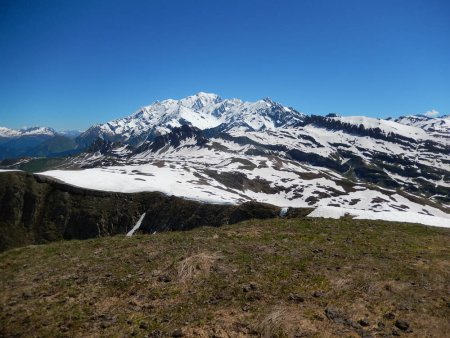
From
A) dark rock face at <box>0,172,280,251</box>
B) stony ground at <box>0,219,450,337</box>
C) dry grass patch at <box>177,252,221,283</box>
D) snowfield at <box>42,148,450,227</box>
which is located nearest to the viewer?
stony ground at <box>0,219,450,337</box>

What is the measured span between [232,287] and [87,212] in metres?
98.8

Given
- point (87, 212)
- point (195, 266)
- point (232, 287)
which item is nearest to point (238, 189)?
point (87, 212)

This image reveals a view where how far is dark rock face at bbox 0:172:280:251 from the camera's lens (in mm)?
93438

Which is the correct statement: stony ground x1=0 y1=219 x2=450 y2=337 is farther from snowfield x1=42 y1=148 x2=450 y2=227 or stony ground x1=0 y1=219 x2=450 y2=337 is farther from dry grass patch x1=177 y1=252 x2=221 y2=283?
snowfield x1=42 y1=148 x2=450 y2=227

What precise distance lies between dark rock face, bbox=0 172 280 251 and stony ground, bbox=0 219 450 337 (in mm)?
65638

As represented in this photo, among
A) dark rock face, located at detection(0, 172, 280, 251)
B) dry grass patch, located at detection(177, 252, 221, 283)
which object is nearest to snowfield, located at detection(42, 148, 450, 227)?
dark rock face, located at detection(0, 172, 280, 251)

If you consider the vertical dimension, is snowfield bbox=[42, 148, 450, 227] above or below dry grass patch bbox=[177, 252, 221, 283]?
below

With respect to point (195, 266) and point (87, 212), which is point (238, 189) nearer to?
point (87, 212)

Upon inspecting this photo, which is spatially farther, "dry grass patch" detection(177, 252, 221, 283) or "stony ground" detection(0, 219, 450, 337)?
"dry grass patch" detection(177, 252, 221, 283)

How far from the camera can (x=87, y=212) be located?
10600 centimetres

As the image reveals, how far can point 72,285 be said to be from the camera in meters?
17.9

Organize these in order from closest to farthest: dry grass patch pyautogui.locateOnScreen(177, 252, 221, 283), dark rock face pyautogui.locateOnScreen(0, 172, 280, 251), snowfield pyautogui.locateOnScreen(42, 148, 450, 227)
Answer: dry grass patch pyautogui.locateOnScreen(177, 252, 221, 283)
dark rock face pyautogui.locateOnScreen(0, 172, 280, 251)
snowfield pyautogui.locateOnScreen(42, 148, 450, 227)

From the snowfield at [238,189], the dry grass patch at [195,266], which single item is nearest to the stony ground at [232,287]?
the dry grass patch at [195,266]

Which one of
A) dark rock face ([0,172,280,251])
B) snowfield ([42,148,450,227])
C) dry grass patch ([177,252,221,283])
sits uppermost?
dry grass patch ([177,252,221,283])
